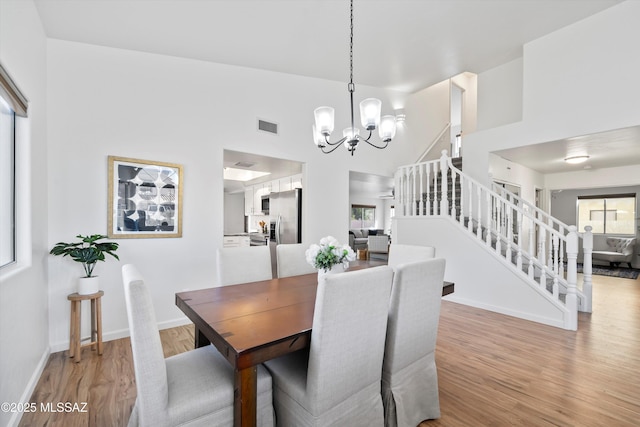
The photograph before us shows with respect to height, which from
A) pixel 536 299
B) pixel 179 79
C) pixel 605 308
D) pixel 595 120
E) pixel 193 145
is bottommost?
pixel 605 308

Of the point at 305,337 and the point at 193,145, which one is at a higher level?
the point at 193,145

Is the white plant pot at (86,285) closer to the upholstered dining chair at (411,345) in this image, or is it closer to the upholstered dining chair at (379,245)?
the upholstered dining chair at (411,345)

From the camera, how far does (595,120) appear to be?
3562mm

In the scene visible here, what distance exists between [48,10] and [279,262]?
279 centimetres

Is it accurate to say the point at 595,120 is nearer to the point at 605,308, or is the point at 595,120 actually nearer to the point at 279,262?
the point at 605,308

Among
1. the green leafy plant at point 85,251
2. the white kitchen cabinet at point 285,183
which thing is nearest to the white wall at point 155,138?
the green leafy plant at point 85,251

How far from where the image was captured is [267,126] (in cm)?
393

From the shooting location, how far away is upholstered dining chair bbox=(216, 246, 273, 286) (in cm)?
235

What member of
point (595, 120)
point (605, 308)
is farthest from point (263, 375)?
point (605, 308)

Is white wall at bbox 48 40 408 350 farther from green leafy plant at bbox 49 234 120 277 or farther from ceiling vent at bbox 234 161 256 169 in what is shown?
ceiling vent at bbox 234 161 256 169

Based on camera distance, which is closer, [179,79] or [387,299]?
[387,299]

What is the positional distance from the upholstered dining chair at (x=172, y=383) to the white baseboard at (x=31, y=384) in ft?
2.80

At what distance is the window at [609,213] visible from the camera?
24.8 feet

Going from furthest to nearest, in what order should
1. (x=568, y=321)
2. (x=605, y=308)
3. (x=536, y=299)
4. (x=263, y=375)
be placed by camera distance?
(x=605, y=308)
(x=536, y=299)
(x=568, y=321)
(x=263, y=375)
